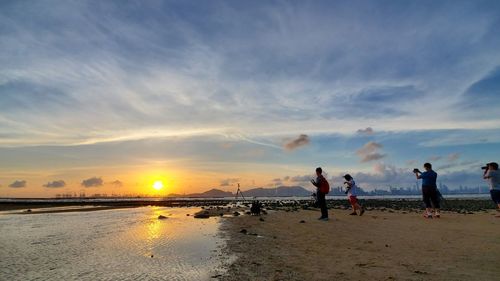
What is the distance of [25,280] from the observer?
7.19 metres

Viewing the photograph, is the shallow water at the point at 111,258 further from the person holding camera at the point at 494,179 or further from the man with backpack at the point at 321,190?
the person holding camera at the point at 494,179

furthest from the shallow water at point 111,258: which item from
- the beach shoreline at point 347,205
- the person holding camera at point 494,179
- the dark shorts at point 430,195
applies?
the beach shoreline at point 347,205

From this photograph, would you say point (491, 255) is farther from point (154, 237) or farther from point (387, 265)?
point (154, 237)

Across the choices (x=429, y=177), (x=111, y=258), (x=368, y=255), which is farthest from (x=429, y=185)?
(x=111, y=258)

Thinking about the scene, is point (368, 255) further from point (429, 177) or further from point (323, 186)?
point (429, 177)

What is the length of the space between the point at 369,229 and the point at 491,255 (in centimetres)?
639

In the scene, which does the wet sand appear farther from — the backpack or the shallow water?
the backpack

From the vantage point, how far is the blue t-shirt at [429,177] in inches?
770

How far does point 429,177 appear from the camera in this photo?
774 inches

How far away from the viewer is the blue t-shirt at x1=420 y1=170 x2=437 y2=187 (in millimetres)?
19562

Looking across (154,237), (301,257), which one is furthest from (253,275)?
(154,237)

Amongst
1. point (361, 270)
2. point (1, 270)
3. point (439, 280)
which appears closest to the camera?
point (439, 280)

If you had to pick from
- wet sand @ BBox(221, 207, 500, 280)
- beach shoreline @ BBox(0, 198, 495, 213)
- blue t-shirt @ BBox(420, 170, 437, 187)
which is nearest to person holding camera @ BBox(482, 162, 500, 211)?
blue t-shirt @ BBox(420, 170, 437, 187)

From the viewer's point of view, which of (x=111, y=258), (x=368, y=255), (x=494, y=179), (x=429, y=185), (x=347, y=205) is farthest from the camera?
(x=347, y=205)
